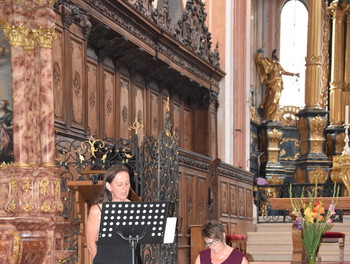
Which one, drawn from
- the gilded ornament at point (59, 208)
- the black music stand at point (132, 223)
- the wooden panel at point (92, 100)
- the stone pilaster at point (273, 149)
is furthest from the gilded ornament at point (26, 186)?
the stone pilaster at point (273, 149)

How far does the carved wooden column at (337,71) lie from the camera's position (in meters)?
24.5

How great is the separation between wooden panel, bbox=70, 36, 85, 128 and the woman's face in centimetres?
541

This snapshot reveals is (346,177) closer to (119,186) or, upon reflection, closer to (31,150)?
(31,150)

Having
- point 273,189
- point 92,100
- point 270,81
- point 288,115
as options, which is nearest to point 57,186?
point 92,100

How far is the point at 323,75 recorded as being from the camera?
83.7 feet

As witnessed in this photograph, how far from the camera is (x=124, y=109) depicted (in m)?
15.4

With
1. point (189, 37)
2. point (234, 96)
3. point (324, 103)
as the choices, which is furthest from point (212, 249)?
point (324, 103)

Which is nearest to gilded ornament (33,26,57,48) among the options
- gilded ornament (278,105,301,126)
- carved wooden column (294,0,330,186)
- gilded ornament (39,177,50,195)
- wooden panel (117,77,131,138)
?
gilded ornament (39,177,50,195)

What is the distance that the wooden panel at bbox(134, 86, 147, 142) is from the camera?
16.1 metres

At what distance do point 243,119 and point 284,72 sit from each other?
474cm

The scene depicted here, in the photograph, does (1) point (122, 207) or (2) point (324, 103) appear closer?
(1) point (122, 207)

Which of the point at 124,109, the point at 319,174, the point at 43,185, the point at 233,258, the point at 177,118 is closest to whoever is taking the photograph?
the point at 233,258

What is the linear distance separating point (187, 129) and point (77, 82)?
809cm

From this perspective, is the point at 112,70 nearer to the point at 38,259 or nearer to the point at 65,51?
the point at 65,51
